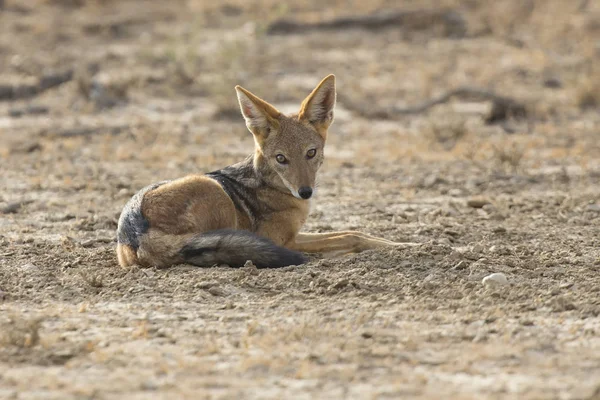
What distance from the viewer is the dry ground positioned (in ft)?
15.1

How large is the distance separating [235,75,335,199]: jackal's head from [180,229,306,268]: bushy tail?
0.67 metres

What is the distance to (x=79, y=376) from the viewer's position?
449cm

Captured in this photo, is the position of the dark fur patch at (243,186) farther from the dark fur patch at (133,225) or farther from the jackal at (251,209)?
the dark fur patch at (133,225)

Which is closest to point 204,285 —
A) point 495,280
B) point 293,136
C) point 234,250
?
point 234,250

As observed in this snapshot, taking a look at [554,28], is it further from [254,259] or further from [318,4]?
[254,259]

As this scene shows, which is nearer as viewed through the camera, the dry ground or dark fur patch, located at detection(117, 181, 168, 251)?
the dry ground

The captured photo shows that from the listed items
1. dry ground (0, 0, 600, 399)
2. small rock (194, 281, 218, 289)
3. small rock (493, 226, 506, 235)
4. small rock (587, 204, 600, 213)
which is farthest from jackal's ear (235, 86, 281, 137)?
small rock (587, 204, 600, 213)

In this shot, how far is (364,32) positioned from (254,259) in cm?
1231

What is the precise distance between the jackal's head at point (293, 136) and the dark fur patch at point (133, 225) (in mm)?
985

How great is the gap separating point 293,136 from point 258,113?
292 millimetres

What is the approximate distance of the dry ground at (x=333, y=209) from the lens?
182 inches

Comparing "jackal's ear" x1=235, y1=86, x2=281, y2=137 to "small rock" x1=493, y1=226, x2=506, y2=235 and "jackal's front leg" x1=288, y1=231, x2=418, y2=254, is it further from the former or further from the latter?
"small rock" x1=493, y1=226, x2=506, y2=235

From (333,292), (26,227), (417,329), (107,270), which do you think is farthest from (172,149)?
(417,329)

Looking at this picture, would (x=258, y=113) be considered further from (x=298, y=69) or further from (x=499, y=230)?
(x=298, y=69)
